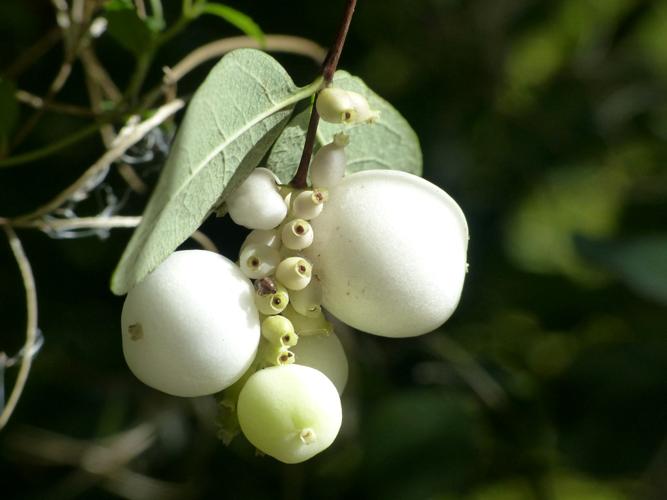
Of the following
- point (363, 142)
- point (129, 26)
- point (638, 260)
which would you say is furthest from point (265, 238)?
point (638, 260)

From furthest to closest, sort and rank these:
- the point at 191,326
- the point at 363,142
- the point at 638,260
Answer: the point at 638,260 → the point at 363,142 → the point at 191,326

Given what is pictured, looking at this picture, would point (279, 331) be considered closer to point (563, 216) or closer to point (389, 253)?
point (389, 253)

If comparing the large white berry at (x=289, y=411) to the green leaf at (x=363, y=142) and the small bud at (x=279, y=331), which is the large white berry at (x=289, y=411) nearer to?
the small bud at (x=279, y=331)

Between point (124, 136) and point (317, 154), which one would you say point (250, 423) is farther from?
point (124, 136)

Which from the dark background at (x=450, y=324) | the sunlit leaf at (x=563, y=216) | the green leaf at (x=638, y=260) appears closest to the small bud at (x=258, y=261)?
the dark background at (x=450, y=324)

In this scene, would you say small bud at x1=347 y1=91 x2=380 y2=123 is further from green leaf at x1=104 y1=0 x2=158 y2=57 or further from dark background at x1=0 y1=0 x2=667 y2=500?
dark background at x1=0 y1=0 x2=667 y2=500

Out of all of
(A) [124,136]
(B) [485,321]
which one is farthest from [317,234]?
(B) [485,321]
